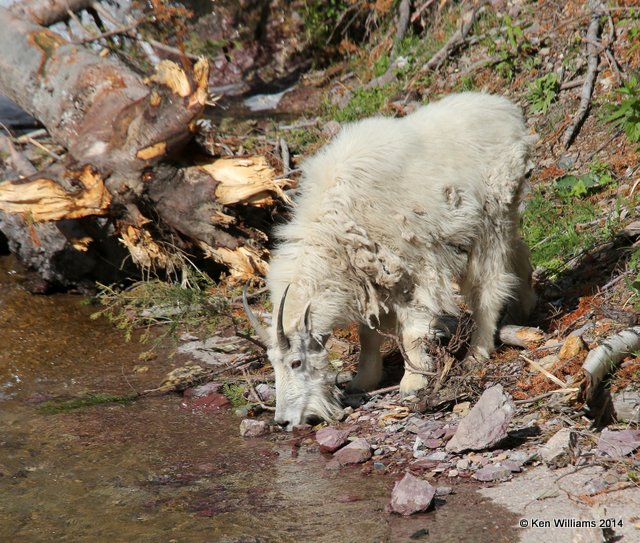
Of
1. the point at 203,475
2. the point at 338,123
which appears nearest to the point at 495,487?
the point at 203,475

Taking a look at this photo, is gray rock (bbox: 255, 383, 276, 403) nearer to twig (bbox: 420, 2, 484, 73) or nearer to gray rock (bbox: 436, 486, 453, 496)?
gray rock (bbox: 436, 486, 453, 496)

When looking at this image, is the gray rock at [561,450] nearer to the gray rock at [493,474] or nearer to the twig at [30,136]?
the gray rock at [493,474]

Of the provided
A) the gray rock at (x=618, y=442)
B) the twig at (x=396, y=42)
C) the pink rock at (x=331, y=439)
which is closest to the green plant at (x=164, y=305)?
the pink rock at (x=331, y=439)

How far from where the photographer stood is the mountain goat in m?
6.01

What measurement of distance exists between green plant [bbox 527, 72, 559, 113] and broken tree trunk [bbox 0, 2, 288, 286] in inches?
141

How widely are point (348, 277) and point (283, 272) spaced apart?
482 millimetres

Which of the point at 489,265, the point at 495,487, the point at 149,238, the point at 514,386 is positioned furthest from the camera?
the point at 149,238

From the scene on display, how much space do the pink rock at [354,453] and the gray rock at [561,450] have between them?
1.15m

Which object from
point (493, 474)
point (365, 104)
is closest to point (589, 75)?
point (365, 104)

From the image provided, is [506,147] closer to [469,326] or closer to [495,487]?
[469,326]

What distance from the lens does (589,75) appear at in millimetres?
9742

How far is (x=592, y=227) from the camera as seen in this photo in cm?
809

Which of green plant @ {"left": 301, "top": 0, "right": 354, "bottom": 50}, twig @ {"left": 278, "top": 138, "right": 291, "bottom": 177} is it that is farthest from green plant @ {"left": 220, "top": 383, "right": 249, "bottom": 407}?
green plant @ {"left": 301, "top": 0, "right": 354, "bottom": 50}

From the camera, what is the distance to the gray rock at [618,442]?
4.64 m
